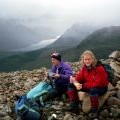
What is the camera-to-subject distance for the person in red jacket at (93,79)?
591 inches

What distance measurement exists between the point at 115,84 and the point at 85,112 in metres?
2.29

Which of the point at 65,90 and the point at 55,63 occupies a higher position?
the point at 55,63

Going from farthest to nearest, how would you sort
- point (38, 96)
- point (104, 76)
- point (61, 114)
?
point (38, 96) < point (61, 114) < point (104, 76)

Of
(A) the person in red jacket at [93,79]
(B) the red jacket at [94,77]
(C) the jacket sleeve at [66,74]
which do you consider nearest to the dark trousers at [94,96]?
(A) the person in red jacket at [93,79]

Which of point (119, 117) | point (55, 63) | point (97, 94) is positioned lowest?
point (119, 117)

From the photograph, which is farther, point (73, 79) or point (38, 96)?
point (38, 96)

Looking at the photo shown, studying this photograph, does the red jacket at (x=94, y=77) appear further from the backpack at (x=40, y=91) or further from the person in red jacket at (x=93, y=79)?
the backpack at (x=40, y=91)

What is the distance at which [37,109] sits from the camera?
52.5 ft

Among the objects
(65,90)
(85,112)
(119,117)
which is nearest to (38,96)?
(65,90)

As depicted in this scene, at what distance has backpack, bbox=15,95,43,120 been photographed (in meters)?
15.4

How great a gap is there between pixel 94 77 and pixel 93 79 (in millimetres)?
89

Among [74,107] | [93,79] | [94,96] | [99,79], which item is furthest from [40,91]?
[99,79]

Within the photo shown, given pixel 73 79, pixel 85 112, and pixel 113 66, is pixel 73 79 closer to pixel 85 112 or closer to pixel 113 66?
pixel 85 112

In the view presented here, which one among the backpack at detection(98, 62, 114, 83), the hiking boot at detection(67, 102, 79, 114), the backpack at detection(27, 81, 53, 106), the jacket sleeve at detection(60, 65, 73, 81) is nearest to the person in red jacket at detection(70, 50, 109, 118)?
the hiking boot at detection(67, 102, 79, 114)
